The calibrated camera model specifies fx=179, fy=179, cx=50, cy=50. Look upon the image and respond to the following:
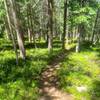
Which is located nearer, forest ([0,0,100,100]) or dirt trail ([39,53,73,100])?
dirt trail ([39,53,73,100])

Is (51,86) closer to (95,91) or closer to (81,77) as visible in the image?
(81,77)

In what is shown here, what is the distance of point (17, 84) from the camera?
13.5 m

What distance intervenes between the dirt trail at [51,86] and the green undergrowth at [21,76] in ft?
1.47

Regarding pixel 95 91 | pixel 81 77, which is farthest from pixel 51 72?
pixel 95 91

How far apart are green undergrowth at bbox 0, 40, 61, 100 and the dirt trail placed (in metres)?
0.45

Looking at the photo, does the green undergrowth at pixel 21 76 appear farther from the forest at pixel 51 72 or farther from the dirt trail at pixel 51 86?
the dirt trail at pixel 51 86

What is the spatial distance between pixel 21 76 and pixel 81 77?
502 cm

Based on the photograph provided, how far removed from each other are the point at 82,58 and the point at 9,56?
8.27 metres

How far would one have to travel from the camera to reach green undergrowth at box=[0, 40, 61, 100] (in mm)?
12234

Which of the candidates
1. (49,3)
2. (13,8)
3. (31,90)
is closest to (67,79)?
(31,90)

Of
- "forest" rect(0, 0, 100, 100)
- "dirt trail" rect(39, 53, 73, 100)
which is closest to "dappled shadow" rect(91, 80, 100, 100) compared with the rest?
"forest" rect(0, 0, 100, 100)

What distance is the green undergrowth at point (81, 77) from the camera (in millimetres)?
12850

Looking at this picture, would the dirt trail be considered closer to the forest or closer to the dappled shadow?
the forest

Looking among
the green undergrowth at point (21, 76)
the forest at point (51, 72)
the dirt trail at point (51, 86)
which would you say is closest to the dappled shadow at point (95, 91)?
the forest at point (51, 72)
